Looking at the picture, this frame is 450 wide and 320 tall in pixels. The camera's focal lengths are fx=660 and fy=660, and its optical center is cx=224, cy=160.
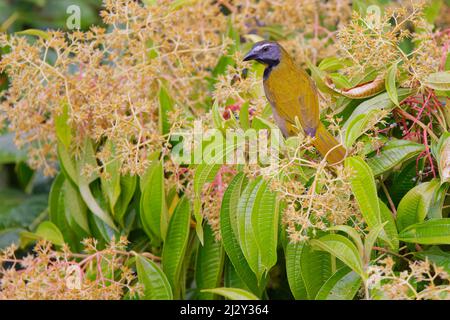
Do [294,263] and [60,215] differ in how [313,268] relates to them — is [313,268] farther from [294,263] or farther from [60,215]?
[60,215]

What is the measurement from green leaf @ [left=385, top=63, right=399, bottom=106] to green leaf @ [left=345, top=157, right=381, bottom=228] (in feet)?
0.49

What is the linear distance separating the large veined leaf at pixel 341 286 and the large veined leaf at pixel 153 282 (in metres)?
0.30

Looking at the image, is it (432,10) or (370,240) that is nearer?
(370,240)

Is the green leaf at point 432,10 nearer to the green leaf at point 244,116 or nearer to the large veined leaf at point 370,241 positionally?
the green leaf at point 244,116

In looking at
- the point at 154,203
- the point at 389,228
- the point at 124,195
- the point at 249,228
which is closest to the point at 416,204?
the point at 389,228

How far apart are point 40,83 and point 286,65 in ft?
1.59

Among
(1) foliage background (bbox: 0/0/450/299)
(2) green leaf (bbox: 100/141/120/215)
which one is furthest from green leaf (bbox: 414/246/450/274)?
(2) green leaf (bbox: 100/141/120/215)

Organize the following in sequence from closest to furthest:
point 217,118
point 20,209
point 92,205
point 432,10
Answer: point 217,118 → point 92,205 → point 432,10 → point 20,209

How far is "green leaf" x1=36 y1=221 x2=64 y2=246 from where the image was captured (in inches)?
54.3

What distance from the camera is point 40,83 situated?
1276mm

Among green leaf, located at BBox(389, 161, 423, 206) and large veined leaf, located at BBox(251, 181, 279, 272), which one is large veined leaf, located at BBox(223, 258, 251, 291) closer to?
large veined leaf, located at BBox(251, 181, 279, 272)

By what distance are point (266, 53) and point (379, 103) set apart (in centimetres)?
30

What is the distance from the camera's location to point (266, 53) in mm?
1331

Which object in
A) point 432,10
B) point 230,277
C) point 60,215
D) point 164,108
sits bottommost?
point 230,277
